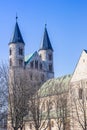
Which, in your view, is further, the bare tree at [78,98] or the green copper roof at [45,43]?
the green copper roof at [45,43]

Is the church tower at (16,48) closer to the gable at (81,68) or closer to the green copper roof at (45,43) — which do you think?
the green copper roof at (45,43)

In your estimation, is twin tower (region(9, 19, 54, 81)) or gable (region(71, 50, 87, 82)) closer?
gable (region(71, 50, 87, 82))

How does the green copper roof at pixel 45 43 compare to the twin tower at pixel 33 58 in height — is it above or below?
above

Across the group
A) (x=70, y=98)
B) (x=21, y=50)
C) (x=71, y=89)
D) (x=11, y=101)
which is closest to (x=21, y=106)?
(x=11, y=101)

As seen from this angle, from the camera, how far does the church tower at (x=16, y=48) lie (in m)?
127

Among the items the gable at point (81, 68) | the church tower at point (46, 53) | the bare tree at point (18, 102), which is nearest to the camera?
the bare tree at point (18, 102)

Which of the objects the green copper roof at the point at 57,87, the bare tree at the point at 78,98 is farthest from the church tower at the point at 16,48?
the bare tree at the point at 78,98

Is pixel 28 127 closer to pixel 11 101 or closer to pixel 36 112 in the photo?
pixel 36 112

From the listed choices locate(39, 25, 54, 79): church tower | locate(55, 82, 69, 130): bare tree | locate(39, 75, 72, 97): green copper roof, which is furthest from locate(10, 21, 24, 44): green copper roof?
locate(55, 82, 69, 130): bare tree

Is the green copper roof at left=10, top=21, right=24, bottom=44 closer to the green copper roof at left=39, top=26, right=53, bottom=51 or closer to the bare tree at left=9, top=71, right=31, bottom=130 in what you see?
the green copper roof at left=39, top=26, right=53, bottom=51

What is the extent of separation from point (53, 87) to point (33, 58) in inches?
2237

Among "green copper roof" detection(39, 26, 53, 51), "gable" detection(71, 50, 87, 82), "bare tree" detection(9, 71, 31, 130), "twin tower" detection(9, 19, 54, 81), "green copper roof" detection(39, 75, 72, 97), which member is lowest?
"bare tree" detection(9, 71, 31, 130)

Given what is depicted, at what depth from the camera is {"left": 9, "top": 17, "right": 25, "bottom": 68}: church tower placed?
127 meters

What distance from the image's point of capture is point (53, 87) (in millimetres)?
75875
